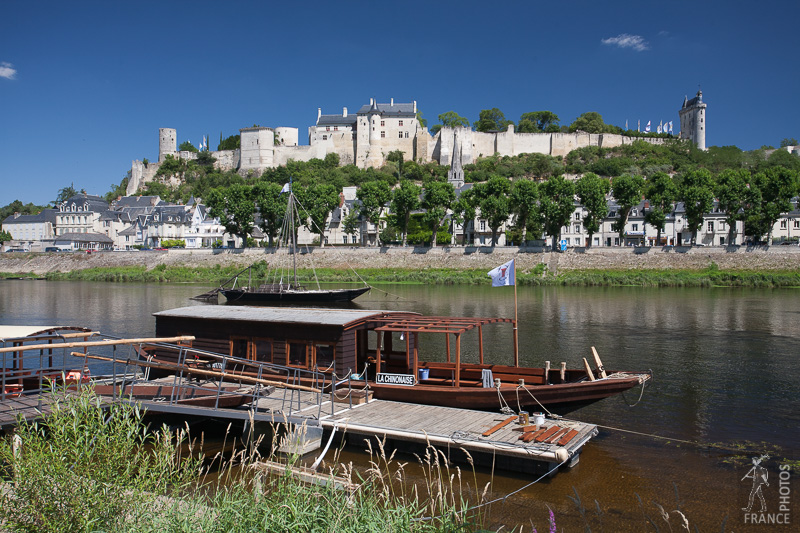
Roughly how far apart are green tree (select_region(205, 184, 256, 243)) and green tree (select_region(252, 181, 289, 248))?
1263mm

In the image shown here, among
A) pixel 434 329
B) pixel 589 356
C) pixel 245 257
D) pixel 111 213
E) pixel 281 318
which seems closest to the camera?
pixel 434 329

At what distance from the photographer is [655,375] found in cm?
1892

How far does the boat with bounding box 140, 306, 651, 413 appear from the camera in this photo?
13.1 metres

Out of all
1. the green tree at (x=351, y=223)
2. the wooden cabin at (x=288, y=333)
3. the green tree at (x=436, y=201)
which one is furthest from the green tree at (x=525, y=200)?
the wooden cabin at (x=288, y=333)

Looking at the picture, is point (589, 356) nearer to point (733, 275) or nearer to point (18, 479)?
point (18, 479)

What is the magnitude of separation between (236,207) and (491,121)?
78.3 metres

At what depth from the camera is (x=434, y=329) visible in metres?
13.9

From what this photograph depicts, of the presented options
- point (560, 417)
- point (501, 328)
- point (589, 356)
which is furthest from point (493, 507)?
point (501, 328)

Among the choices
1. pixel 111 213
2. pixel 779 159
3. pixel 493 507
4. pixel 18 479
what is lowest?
pixel 493 507

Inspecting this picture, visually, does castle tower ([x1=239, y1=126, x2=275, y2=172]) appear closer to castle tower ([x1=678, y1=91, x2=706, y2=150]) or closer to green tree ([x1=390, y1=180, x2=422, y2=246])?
green tree ([x1=390, y1=180, x2=422, y2=246])

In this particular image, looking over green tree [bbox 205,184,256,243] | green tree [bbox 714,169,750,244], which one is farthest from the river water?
green tree [bbox 205,184,256,243]

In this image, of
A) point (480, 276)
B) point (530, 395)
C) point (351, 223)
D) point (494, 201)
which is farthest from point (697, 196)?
point (530, 395)

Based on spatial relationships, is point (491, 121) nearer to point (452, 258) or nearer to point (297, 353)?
point (452, 258)

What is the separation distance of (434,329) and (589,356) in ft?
33.2
